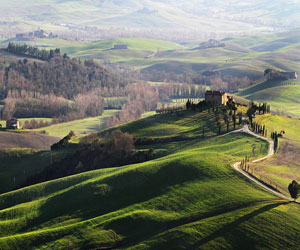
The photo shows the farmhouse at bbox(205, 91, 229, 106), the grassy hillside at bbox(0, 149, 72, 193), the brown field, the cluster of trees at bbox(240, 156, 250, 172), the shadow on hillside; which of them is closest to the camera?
the shadow on hillside

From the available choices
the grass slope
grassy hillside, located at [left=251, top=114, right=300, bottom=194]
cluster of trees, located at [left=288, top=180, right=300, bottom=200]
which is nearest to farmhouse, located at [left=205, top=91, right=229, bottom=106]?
grassy hillside, located at [left=251, top=114, right=300, bottom=194]

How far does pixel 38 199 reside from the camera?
330 feet

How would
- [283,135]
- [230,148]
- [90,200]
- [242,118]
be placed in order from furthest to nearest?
[242,118] → [283,135] → [230,148] → [90,200]

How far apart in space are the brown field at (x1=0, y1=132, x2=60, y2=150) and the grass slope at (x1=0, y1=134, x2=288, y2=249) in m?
41.2

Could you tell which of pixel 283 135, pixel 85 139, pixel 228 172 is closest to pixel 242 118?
pixel 283 135

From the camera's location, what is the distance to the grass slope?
7262 centimetres

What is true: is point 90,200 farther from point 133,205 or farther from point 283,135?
point 283,135

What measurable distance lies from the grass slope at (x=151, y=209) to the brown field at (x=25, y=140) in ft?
135

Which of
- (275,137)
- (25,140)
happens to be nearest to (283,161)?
(275,137)

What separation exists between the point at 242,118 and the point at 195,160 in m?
46.7

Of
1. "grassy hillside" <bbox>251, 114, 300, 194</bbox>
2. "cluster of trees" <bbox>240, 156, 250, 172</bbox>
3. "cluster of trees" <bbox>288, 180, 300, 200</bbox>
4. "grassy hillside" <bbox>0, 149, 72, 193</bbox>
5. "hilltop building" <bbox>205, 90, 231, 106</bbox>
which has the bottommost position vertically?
"grassy hillside" <bbox>0, 149, 72, 193</bbox>

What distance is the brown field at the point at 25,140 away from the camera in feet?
477

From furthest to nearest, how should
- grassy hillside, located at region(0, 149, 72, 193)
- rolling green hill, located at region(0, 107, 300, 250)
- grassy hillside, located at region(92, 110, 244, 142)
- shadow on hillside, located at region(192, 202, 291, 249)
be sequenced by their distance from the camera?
grassy hillside, located at region(92, 110, 244, 142), grassy hillside, located at region(0, 149, 72, 193), rolling green hill, located at region(0, 107, 300, 250), shadow on hillside, located at region(192, 202, 291, 249)

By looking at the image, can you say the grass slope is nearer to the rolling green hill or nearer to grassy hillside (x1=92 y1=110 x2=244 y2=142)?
the rolling green hill
